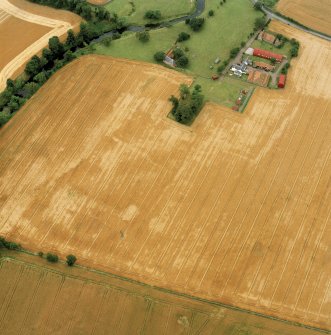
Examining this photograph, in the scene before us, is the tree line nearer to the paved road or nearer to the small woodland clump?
the small woodland clump

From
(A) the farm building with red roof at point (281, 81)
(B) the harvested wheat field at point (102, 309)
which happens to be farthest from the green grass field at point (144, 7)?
(B) the harvested wheat field at point (102, 309)

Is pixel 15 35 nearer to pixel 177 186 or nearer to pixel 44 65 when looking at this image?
pixel 44 65

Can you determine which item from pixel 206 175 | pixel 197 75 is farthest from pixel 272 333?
pixel 197 75

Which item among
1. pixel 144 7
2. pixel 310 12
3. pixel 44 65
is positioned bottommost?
pixel 44 65

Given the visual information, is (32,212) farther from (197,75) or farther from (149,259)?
(197,75)

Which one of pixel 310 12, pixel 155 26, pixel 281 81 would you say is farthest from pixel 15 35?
pixel 310 12

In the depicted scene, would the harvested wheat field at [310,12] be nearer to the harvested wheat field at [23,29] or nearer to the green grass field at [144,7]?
the green grass field at [144,7]
